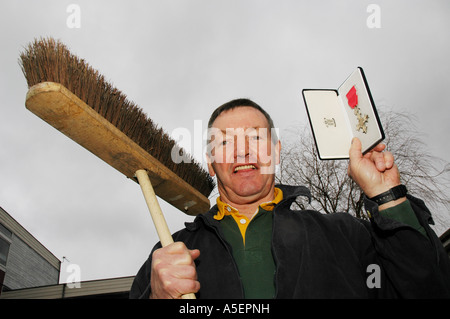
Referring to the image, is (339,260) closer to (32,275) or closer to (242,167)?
(242,167)

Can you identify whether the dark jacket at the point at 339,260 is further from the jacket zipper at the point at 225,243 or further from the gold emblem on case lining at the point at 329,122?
the gold emblem on case lining at the point at 329,122

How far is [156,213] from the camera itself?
2205 mm

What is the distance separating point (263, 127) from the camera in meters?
2.37

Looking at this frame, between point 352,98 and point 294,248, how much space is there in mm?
1020

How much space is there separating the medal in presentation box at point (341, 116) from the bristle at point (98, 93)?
1.60 meters

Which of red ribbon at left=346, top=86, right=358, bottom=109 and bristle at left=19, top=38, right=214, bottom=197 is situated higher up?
bristle at left=19, top=38, right=214, bottom=197

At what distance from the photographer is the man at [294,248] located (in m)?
1.60

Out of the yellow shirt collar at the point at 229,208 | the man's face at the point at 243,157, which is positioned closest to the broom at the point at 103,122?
the yellow shirt collar at the point at 229,208

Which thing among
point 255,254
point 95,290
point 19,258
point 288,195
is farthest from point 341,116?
point 19,258

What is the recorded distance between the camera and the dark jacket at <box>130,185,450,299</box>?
62.5 inches

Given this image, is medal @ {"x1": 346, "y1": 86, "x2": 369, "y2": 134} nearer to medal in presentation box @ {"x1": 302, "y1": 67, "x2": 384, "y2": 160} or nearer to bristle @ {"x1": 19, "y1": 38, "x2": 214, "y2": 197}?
medal in presentation box @ {"x1": 302, "y1": 67, "x2": 384, "y2": 160}

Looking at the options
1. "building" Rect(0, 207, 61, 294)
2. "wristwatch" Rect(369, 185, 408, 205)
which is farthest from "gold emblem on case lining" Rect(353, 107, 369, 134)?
"building" Rect(0, 207, 61, 294)
